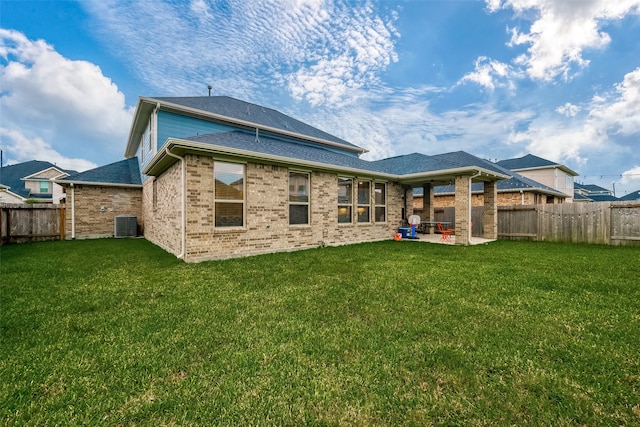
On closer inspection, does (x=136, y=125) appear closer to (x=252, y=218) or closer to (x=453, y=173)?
(x=252, y=218)

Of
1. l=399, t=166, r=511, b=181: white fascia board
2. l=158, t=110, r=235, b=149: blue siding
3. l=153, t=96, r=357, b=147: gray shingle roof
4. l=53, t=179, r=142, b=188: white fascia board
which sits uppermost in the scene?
l=153, t=96, r=357, b=147: gray shingle roof

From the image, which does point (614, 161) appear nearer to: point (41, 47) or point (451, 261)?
point (451, 261)

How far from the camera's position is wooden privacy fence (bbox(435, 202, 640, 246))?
10.3 m

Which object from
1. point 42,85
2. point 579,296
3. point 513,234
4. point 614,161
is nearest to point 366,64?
point 513,234

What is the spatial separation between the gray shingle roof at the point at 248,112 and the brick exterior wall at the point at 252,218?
4434 mm

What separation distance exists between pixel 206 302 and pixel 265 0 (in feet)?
35.4

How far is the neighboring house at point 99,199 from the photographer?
41.1ft

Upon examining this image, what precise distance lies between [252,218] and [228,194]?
1004 millimetres

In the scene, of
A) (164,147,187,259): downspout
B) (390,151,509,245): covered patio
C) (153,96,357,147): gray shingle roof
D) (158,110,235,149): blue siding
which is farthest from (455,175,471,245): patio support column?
(158,110,235,149): blue siding

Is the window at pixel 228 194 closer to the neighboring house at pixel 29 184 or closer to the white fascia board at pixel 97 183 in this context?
the white fascia board at pixel 97 183

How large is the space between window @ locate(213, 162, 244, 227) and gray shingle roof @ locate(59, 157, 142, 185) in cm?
977

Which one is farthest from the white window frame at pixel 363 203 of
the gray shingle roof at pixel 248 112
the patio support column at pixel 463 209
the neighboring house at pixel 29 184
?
the neighboring house at pixel 29 184

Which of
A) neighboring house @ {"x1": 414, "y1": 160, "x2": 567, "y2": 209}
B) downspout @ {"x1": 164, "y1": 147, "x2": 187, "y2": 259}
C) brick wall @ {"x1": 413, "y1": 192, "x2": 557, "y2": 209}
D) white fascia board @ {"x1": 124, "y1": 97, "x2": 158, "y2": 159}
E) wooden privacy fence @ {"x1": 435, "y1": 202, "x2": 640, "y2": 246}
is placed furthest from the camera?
brick wall @ {"x1": 413, "y1": 192, "x2": 557, "y2": 209}

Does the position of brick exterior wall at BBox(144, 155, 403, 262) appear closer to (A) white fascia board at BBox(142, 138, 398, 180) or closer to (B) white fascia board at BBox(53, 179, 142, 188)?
(A) white fascia board at BBox(142, 138, 398, 180)
